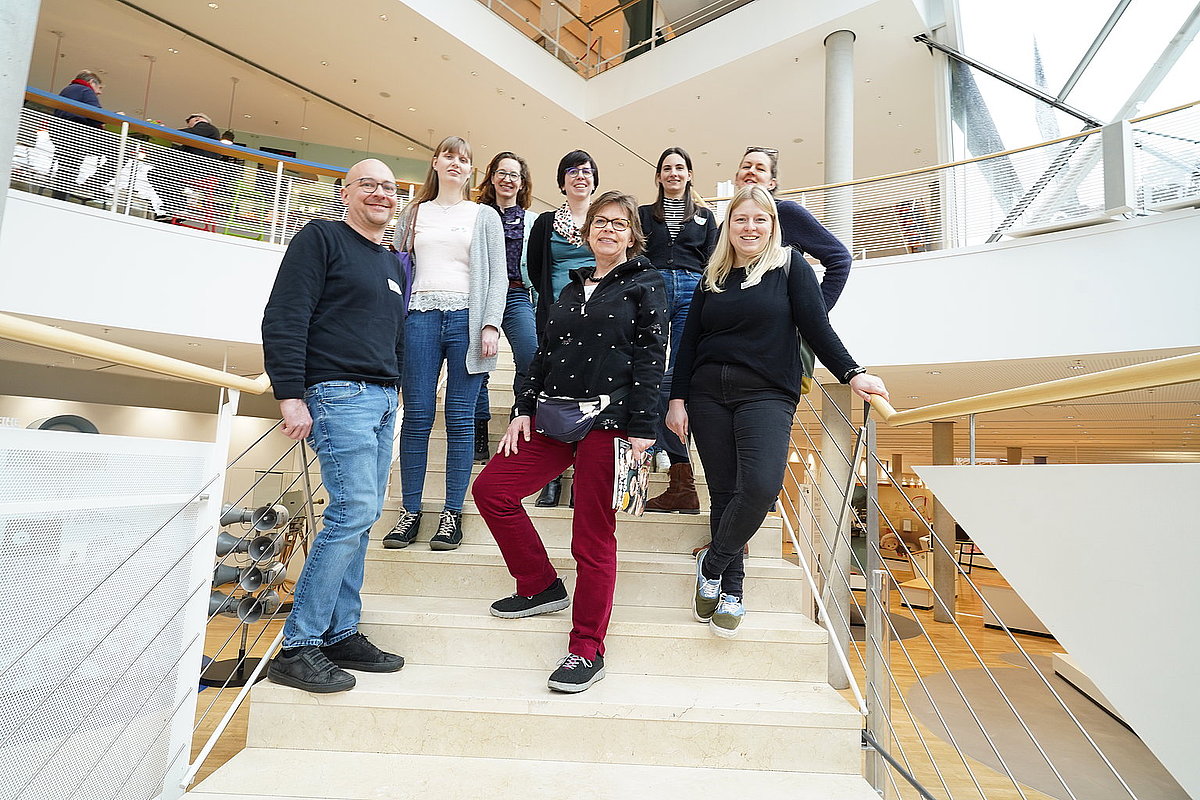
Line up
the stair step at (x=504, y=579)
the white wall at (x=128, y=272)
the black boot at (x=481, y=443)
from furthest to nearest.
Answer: the white wall at (x=128, y=272), the black boot at (x=481, y=443), the stair step at (x=504, y=579)

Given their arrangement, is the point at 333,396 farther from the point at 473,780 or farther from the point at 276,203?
the point at 276,203

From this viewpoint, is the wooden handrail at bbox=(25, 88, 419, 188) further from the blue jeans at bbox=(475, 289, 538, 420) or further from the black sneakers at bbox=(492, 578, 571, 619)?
the black sneakers at bbox=(492, 578, 571, 619)

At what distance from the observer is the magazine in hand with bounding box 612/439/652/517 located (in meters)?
2.05

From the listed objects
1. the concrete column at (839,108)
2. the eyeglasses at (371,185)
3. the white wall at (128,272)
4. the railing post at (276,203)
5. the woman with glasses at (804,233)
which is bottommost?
the eyeglasses at (371,185)

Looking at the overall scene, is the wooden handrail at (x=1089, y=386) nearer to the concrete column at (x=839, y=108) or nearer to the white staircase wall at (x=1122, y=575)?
the white staircase wall at (x=1122, y=575)

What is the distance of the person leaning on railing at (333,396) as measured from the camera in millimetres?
1891

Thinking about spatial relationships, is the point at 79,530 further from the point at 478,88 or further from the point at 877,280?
the point at 478,88

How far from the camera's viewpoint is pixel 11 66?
4.25 ft

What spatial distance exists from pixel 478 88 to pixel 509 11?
1086 mm

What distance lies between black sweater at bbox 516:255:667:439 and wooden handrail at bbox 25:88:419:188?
4423 millimetres

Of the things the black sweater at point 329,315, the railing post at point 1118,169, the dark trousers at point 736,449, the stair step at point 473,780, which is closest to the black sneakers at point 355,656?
the stair step at point 473,780

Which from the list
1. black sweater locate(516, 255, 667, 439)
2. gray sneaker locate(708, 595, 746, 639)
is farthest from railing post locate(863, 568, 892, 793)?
black sweater locate(516, 255, 667, 439)

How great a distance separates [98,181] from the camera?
237 inches

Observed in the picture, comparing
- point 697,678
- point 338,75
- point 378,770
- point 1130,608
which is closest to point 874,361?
point 697,678
